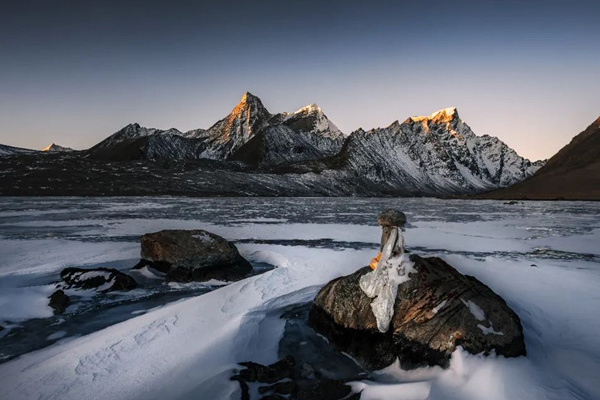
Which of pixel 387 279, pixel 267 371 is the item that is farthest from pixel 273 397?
pixel 387 279

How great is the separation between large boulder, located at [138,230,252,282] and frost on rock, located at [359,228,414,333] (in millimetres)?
6396

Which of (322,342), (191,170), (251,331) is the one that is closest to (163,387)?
(251,331)

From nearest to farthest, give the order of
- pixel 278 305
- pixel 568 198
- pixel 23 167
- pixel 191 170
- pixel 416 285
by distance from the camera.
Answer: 1. pixel 416 285
2. pixel 278 305
3. pixel 568 198
4. pixel 23 167
5. pixel 191 170

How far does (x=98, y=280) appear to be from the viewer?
37.5ft

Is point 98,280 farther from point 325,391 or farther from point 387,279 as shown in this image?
point 387,279

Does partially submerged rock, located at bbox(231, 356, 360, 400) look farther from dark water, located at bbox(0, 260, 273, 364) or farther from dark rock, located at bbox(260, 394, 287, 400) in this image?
dark water, located at bbox(0, 260, 273, 364)

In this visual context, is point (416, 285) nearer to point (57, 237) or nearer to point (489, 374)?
point (489, 374)

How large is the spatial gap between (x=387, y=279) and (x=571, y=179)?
14741 cm

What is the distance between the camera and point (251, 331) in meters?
7.81

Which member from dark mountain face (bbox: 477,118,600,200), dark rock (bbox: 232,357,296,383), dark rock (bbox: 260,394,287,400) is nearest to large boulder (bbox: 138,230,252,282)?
dark rock (bbox: 232,357,296,383)

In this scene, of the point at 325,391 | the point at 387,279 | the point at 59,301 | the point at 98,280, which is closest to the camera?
the point at 325,391

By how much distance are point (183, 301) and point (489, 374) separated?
285 inches

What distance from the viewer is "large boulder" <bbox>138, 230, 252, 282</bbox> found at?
41.8 feet

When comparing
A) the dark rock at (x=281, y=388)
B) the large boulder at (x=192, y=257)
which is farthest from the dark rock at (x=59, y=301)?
the dark rock at (x=281, y=388)
